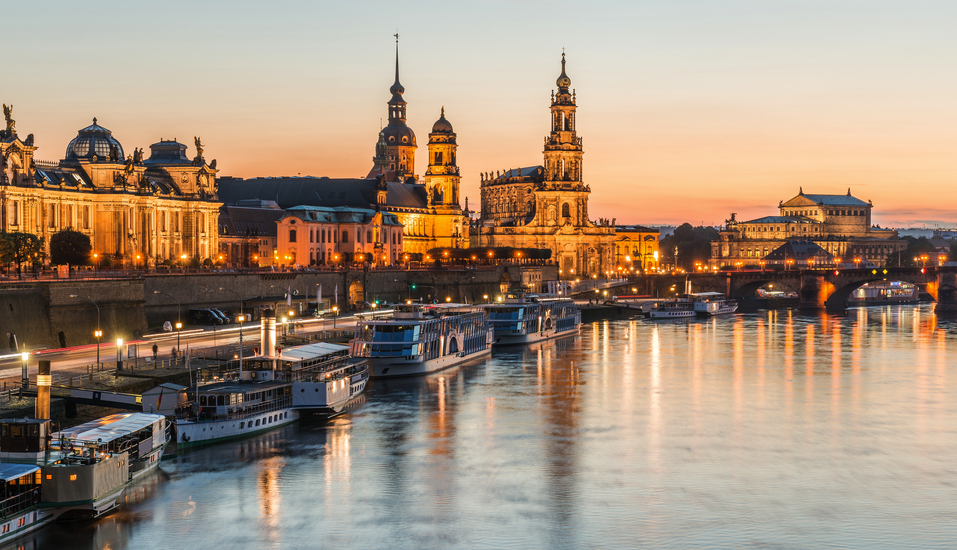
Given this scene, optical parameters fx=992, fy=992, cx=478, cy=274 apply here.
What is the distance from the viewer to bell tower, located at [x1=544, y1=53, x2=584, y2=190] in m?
159

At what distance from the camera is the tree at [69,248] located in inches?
3130

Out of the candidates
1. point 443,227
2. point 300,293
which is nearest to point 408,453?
point 300,293

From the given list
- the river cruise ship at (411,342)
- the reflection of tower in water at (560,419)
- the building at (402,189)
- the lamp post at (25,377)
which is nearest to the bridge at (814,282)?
the building at (402,189)

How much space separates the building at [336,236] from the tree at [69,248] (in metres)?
40.7

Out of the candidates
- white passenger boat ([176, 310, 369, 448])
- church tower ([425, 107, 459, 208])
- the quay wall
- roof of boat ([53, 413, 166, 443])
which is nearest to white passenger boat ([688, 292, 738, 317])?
the quay wall

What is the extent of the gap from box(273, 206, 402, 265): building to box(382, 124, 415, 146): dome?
1974 inches

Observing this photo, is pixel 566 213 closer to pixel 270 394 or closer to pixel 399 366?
pixel 399 366

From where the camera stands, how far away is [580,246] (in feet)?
522

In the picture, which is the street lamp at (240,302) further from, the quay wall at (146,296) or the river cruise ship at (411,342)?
the river cruise ship at (411,342)

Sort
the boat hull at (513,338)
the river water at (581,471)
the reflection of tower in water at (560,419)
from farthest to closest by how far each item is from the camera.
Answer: the boat hull at (513,338), the reflection of tower in water at (560,419), the river water at (581,471)

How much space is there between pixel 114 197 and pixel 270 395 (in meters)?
53.9

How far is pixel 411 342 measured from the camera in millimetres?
63500

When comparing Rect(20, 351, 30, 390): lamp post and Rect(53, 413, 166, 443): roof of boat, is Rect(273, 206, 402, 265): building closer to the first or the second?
Rect(20, 351, 30, 390): lamp post

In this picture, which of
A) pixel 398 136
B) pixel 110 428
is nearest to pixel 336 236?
pixel 398 136
